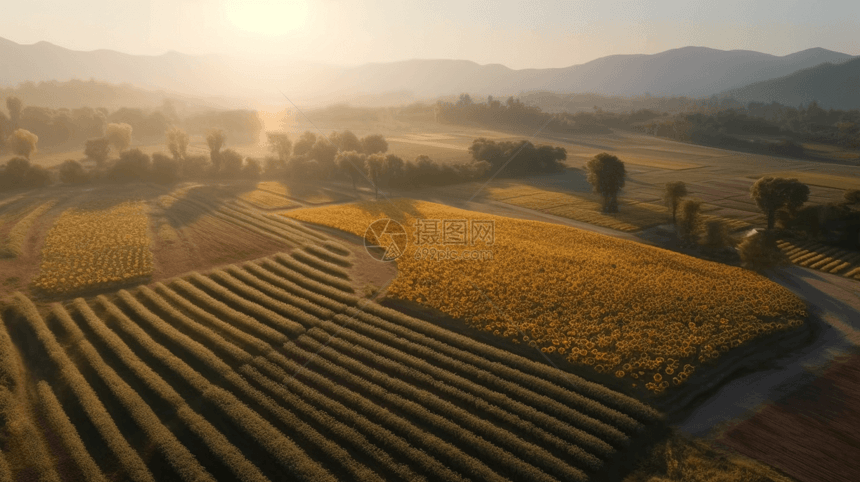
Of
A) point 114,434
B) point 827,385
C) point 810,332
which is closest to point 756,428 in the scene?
point 827,385

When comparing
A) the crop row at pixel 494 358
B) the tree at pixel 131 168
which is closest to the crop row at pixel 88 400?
the crop row at pixel 494 358

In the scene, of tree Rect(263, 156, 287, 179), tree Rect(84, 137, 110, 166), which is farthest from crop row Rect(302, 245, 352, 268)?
tree Rect(84, 137, 110, 166)

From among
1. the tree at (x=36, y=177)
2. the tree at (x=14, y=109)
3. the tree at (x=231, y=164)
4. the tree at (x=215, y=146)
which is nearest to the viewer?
the tree at (x=36, y=177)

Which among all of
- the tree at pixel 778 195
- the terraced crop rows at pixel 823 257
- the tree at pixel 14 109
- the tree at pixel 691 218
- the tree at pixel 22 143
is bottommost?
the terraced crop rows at pixel 823 257

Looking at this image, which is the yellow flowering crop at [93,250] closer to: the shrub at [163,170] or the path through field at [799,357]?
the shrub at [163,170]

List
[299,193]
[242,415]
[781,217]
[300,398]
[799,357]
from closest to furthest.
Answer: [242,415]
[300,398]
[799,357]
[781,217]
[299,193]

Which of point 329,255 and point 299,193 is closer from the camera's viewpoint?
point 329,255

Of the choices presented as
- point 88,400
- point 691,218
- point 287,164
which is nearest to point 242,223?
point 88,400

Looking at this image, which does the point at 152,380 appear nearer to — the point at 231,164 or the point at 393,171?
the point at 393,171
